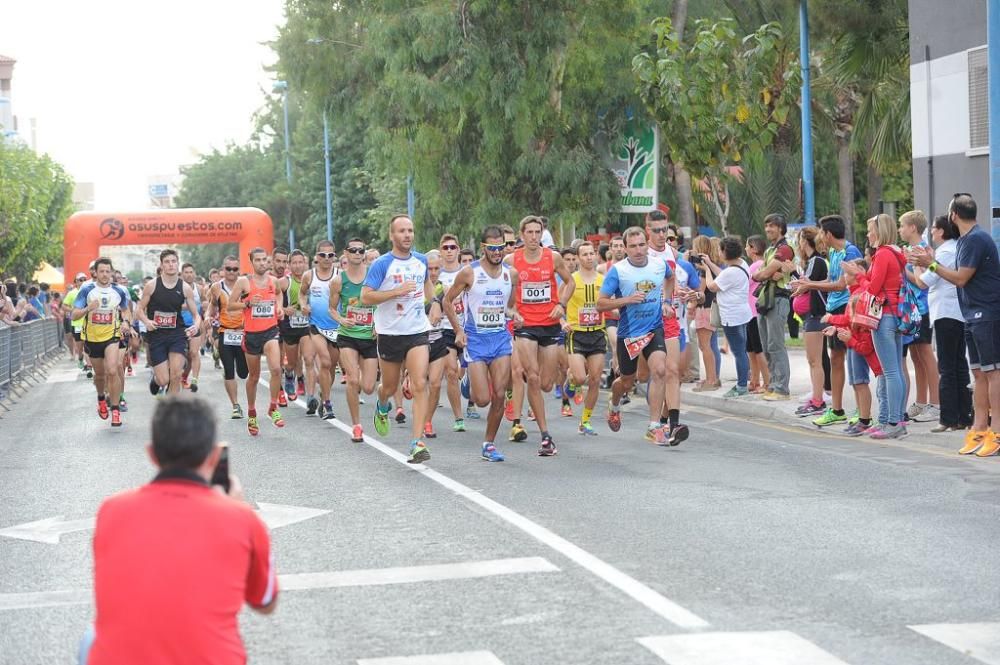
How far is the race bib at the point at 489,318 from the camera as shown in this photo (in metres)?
13.4

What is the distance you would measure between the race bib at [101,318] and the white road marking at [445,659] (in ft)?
43.0

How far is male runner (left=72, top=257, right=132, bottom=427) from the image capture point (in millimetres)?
18719

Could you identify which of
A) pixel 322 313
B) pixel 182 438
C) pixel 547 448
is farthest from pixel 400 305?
pixel 182 438

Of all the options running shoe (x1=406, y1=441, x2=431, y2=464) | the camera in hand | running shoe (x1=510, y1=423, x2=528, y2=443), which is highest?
the camera in hand

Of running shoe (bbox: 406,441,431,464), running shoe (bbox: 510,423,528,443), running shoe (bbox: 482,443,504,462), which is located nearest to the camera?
running shoe (bbox: 406,441,431,464)

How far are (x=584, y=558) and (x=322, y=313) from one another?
10301 mm

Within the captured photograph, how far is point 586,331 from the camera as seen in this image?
16.1 meters

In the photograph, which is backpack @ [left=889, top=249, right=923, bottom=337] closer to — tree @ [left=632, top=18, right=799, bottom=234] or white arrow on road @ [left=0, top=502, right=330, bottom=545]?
white arrow on road @ [left=0, top=502, right=330, bottom=545]

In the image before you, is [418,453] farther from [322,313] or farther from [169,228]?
[169,228]

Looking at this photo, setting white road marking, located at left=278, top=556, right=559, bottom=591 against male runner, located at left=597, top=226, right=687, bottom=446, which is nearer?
white road marking, located at left=278, top=556, right=559, bottom=591

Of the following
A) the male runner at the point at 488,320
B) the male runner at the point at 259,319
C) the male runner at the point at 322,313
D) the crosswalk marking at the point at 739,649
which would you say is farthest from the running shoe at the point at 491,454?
the crosswalk marking at the point at 739,649

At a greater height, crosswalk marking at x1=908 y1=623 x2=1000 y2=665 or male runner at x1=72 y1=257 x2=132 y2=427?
male runner at x1=72 y1=257 x2=132 y2=427

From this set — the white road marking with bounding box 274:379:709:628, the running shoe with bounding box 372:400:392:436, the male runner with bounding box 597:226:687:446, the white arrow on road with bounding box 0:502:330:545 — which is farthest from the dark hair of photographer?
the running shoe with bounding box 372:400:392:436

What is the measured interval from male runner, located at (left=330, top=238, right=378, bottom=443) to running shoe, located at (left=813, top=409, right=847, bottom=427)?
4386mm
